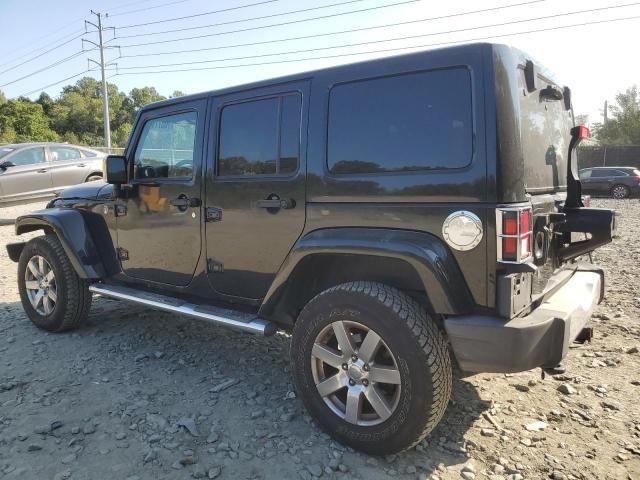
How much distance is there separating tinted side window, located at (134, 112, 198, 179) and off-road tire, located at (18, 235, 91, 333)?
1.09 metres

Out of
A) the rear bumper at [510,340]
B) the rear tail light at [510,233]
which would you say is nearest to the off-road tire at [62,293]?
the rear bumper at [510,340]

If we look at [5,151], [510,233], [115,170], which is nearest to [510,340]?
[510,233]

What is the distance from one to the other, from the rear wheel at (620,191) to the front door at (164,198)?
67.5ft

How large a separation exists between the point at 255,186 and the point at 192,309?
1000 mm

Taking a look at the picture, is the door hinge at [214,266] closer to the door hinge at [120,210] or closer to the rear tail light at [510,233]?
the door hinge at [120,210]

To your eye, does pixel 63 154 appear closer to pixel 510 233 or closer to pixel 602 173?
pixel 510 233

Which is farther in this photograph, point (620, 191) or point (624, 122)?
point (624, 122)

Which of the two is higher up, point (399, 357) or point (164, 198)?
point (164, 198)

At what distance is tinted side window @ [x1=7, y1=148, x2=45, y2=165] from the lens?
10.8m

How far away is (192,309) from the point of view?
342cm

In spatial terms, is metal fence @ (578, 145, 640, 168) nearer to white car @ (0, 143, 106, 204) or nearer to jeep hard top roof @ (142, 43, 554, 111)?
white car @ (0, 143, 106, 204)

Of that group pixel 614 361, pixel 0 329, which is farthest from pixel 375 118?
pixel 0 329

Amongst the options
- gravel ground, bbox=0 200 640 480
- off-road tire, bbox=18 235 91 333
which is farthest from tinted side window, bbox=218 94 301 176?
off-road tire, bbox=18 235 91 333

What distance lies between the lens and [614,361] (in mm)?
3693
